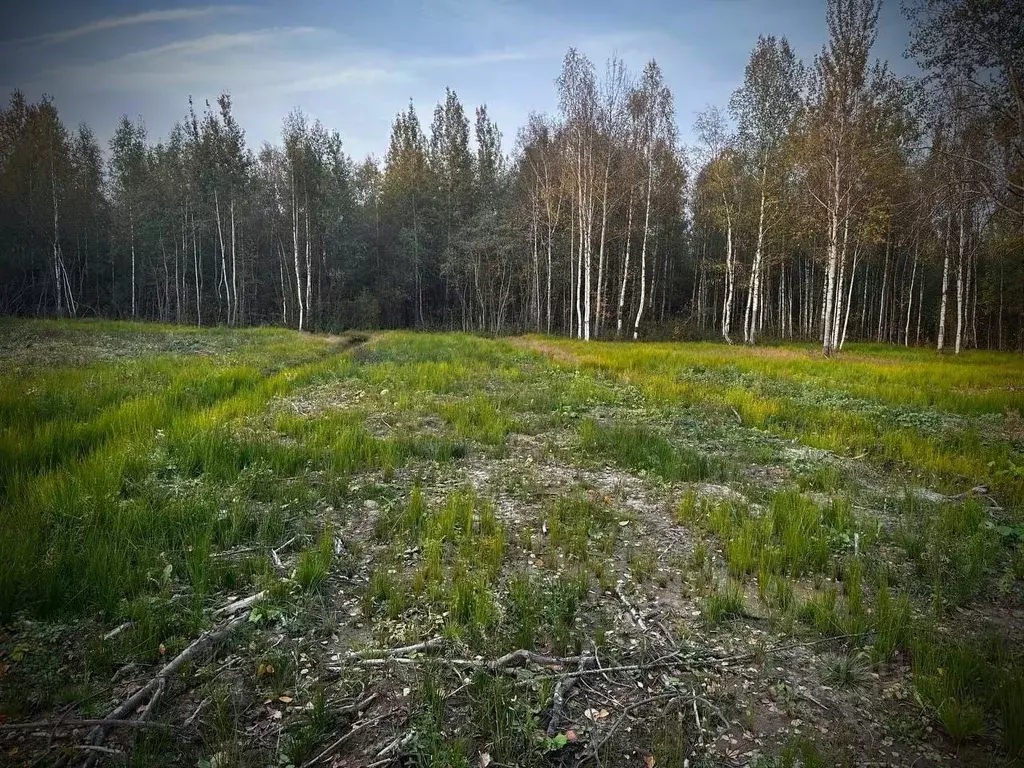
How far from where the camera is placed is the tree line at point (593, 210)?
22297 mm

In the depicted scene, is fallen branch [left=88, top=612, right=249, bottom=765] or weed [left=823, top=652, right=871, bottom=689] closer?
fallen branch [left=88, top=612, right=249, bottom=765]

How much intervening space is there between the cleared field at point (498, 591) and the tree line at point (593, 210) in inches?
620

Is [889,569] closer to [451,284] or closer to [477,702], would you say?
[477,702]

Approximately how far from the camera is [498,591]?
4027 millimetres

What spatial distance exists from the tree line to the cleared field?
15753 millimetres

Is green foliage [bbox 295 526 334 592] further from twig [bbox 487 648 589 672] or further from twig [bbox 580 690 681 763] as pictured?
twig [bbox 580 690 681 763]

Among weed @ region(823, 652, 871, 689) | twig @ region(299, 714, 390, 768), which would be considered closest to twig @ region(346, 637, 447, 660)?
twig @ region(299, 714, 390, 768)

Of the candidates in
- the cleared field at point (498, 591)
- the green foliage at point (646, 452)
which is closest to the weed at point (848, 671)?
the cleared field at point (498, 591)

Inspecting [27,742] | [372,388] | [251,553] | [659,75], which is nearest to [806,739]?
[27,742]

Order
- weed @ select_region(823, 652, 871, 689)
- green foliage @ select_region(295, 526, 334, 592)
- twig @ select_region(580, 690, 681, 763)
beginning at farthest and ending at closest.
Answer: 1. green foliage @ select_region(295, 526, 334, 592)
2. weed @ select_region(823, 652, 871, 689)
3. twig @ select_region(580, 690, 681, 763)

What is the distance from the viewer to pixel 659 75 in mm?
31422

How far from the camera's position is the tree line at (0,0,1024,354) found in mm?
22297

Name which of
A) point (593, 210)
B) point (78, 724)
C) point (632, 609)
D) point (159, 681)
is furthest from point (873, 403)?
point (593, 210)

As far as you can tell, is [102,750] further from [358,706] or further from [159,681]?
[358,706]
